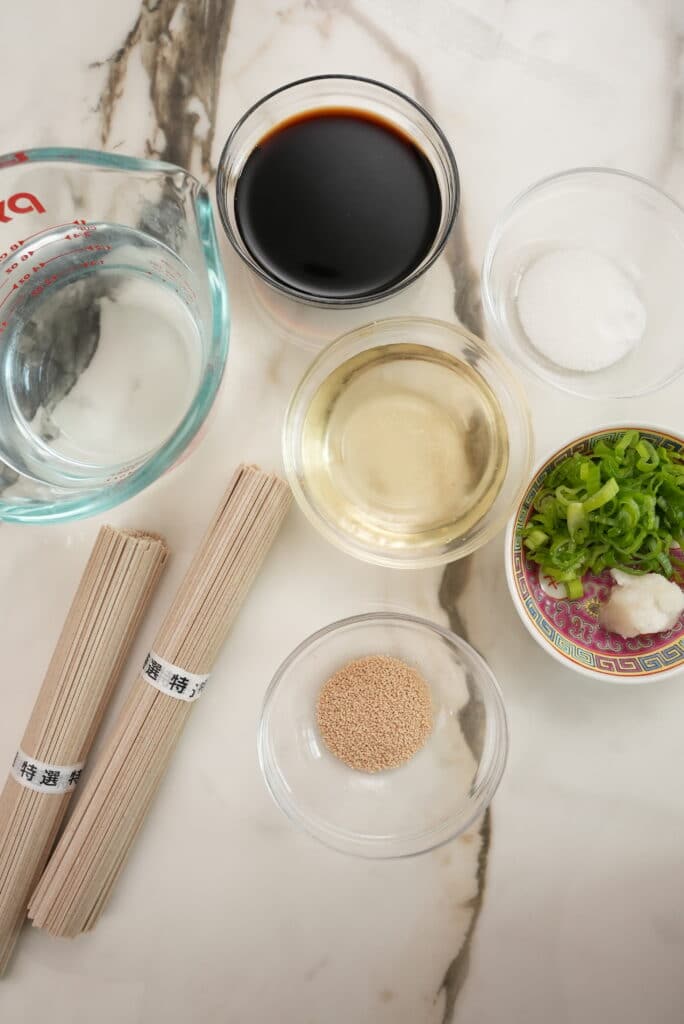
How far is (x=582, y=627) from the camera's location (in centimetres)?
116

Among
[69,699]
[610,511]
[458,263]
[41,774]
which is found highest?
[458,263]

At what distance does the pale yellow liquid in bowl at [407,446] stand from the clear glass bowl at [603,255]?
11 centimetres

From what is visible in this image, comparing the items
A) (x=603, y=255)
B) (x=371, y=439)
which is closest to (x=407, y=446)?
(x=371, y=439)

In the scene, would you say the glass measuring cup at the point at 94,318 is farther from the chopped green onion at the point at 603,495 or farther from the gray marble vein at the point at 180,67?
the chopped green onion at the point at 603,495

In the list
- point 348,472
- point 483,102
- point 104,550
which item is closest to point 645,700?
point 348,472

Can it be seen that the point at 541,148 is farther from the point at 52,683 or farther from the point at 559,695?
the point at 52,683

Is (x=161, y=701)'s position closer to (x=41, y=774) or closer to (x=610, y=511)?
(x=41, y=774)

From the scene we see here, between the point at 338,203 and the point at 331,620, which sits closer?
the point at 338,203

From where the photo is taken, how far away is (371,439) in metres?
1.17

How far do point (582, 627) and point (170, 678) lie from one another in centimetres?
61

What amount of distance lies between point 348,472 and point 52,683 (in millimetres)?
539

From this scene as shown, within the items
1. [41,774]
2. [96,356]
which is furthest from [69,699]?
[96,356]

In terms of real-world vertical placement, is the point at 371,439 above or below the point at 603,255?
below

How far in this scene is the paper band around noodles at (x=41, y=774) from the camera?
115 cm
